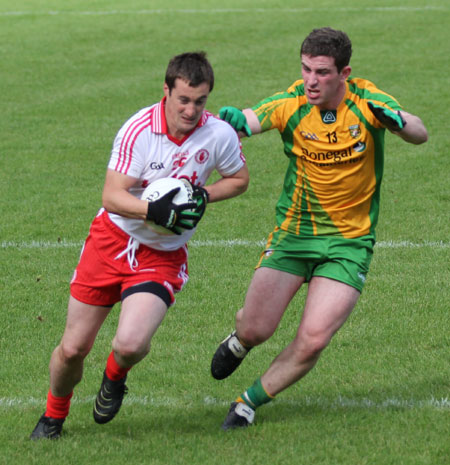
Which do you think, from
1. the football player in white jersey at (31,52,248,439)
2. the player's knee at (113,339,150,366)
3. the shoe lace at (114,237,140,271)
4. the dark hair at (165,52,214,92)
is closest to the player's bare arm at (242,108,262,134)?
the football player in white jersey at (31,52,248,439)

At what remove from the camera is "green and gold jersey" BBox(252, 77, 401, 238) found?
6020mm

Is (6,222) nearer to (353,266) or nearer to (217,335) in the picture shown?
(217,335)

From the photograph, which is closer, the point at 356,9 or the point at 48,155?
the point at 48,155

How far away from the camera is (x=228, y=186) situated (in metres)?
5.75

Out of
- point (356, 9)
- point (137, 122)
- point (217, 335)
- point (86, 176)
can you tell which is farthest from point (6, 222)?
point (356, 9)

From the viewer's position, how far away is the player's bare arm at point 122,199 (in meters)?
5.36

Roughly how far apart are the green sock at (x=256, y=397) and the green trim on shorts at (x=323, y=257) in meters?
0.79

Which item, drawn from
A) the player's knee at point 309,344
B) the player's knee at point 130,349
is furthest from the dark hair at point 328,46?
the player's knee at point 130,349

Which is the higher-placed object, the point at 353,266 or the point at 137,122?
the point at 137,122

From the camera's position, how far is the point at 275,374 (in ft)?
19.5

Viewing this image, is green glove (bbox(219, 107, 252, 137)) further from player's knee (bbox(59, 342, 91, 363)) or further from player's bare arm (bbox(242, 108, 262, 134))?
player's knee (bbox(59, 342, 91, 363))

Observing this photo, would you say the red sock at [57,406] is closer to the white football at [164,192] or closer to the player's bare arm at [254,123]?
the white football at [164,192]

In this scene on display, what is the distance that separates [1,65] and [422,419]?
1629cm

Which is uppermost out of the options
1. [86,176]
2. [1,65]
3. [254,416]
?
[254,416]
